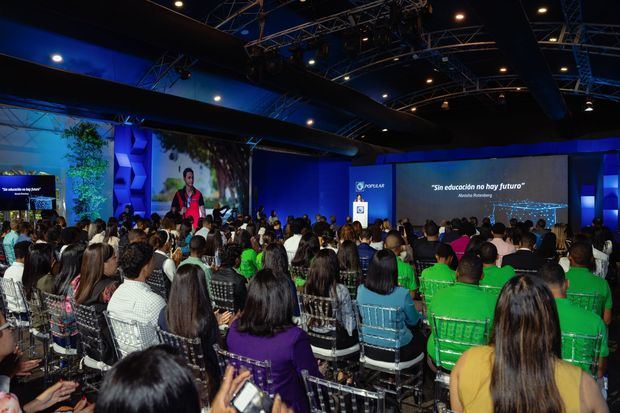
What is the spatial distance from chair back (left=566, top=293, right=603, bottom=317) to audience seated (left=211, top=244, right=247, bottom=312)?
9.08 feet

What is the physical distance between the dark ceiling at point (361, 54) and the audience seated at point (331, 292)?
192 inches

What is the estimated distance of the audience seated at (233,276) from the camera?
4.34 m

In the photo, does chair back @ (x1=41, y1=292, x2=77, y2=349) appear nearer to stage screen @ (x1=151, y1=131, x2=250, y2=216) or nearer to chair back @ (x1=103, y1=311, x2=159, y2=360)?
chair back @ (x1=103, y1=311, x2=159, y2=360)

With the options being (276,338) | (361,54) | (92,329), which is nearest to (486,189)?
(361,54)

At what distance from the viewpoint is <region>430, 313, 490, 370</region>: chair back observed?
2818 millimetres

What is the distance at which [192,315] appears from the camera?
263 cm

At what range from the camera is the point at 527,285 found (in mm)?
1620

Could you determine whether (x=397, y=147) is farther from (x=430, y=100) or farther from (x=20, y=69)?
(x=20, y=69)

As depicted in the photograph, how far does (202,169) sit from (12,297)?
1137 centimetres

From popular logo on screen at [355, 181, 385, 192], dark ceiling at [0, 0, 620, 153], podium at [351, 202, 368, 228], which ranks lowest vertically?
podium at [351, 202, 368, 228]

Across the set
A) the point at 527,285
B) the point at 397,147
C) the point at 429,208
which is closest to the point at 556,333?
the point at 527,285

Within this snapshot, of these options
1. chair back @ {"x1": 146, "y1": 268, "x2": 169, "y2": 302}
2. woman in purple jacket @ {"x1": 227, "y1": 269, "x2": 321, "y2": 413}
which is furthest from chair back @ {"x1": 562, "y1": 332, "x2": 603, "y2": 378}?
chair back @ {"x1": 146, "y1": 268, "x2": 169, "y2": 302}

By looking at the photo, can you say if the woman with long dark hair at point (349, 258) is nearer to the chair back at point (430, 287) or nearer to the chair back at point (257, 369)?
the chair back at point (430, 287)

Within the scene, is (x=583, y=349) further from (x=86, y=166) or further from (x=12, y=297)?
(x=86, y=166)
